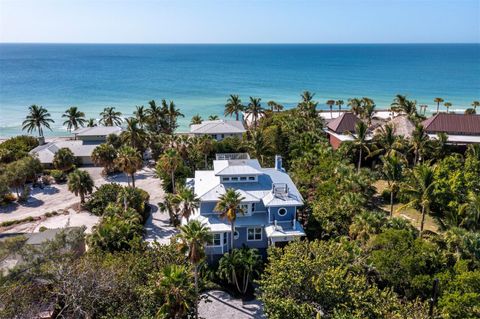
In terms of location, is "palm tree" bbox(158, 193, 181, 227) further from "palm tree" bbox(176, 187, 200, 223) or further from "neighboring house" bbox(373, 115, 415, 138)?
"neighboring house" bbox(373, 115, 415, 138)

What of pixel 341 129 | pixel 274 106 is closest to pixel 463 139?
pixel 341 129

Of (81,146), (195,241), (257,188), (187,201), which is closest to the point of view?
(195,241)

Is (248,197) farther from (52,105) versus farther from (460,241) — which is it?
(52,105)

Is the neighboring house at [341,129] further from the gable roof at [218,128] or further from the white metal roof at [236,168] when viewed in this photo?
the white metal roof at [236,168]

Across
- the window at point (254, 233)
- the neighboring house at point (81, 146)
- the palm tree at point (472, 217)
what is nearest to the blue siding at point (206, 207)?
the window at point (254, 233)

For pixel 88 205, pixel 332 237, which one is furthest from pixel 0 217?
pixel 332 237

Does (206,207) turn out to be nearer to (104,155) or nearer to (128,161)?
(128,161)

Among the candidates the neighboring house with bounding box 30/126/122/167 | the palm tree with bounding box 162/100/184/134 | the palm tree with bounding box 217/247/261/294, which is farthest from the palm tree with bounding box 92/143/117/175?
the palm tree with bounding box 217/247/261/294
